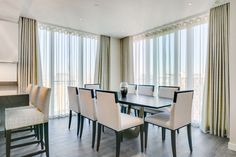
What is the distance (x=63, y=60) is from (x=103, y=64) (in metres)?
1.32

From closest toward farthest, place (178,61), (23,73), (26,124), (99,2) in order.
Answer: (26,124) → (99,2) → (23,73) → (178,61)

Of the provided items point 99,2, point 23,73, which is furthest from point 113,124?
point 23,73

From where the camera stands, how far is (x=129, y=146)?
8.73 feet

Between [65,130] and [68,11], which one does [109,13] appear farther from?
[65,130]

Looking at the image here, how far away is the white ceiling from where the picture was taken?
2.92m

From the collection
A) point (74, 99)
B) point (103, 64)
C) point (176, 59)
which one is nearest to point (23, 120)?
point (74, 99)

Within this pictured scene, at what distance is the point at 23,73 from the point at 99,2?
242 cm

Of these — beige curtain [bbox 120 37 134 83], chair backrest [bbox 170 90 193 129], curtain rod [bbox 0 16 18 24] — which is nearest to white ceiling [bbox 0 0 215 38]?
curtain rod [bbox 0 16 18 24]

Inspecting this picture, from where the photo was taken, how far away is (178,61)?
398cm

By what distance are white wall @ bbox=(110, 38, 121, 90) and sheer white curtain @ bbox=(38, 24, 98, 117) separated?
Answer: 2.35 feet

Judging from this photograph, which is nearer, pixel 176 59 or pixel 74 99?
pixel 74 99

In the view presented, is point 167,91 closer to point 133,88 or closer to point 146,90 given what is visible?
point 146,90

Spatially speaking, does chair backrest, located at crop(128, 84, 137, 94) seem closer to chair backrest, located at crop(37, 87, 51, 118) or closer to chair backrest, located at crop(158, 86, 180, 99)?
chair backrest, located at crop(158, 86, 180, 99)

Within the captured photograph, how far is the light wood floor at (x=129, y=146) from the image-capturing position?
2375 millimetres
